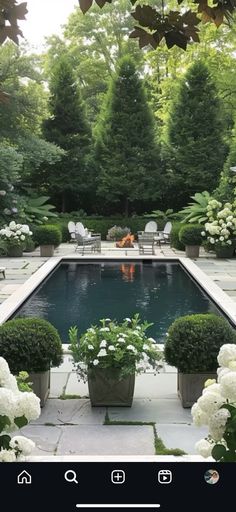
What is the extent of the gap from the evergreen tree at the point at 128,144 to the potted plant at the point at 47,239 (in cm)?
822

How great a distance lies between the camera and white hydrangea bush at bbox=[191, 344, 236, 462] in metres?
1.63

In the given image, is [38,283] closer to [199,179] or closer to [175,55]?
[199,179]

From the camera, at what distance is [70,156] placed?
1096 inches

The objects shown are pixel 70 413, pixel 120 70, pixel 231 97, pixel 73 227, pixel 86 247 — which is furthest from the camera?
pixel 231 97

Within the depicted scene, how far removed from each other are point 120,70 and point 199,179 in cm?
608

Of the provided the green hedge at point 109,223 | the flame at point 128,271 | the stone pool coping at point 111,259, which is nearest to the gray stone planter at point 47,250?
the stone pool coping at point 111,259

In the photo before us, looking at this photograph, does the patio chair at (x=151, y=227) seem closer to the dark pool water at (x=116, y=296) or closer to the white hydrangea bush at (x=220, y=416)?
the dark pool water at (x=116, y=296)

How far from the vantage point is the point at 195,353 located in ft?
18.4

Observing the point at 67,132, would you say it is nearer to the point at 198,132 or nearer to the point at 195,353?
the point at 198,132

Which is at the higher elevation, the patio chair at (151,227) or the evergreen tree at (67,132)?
the evergreen tree at (67,132)

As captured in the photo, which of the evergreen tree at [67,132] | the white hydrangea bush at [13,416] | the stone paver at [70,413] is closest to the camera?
the white hydrangea bush at [13,416]

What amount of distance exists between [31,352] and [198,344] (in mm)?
1552
